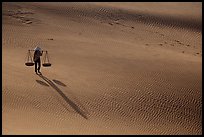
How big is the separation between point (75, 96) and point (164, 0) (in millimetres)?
26072

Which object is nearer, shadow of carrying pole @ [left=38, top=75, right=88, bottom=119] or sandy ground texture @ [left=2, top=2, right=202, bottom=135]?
sandy ground texture @ [left=2, top=2, right=202, bottom=135]

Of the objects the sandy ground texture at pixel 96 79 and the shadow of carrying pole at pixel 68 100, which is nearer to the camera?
the sandy ground texture at pixel 96 79

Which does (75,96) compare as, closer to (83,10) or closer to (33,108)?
(33,108)

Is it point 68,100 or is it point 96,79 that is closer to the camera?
point 68,100

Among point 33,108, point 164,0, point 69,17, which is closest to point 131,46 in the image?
point 69,17

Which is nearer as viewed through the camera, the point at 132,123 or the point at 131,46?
the point at 132,123

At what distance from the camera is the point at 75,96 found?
1140cm

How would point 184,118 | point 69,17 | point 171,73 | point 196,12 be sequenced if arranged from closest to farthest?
point 184,118, point 171,73, point 69,17, point 196,12

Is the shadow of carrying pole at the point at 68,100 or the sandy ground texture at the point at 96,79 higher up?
the shadow of carrying pole at the point at 68,100

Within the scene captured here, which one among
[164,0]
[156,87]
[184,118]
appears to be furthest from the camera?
[164,0]

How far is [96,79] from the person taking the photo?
1298cm

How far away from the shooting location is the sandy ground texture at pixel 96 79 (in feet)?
33.0

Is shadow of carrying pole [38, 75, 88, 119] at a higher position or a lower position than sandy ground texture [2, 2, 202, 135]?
→ higher

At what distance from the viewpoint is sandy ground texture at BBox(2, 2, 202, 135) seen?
1005 centimetres
